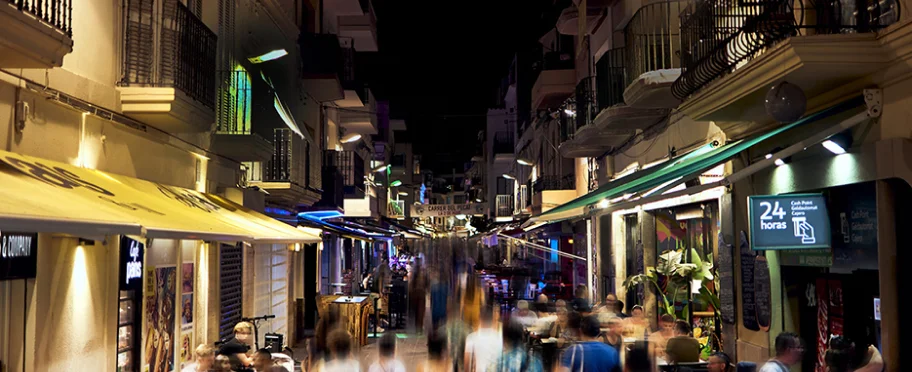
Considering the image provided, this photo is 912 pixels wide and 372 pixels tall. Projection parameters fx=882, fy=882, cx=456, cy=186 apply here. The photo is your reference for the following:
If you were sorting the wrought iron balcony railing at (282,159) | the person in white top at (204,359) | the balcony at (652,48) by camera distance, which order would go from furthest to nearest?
the wrought iron balcony railing at (282,159) < the balcony at (652,48) < the person in white top at (204,359)

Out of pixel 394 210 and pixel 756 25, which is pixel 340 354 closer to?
pixel 756 25

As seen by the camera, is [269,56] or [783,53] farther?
[269,56]

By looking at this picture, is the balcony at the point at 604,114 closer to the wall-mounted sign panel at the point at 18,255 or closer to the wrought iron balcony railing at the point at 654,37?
the wrought iron balcony railing at the point at 654,37

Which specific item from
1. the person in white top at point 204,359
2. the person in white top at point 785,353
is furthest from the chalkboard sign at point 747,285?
the person in white top at point 204,359

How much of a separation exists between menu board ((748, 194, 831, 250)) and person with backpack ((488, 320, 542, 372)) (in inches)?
117

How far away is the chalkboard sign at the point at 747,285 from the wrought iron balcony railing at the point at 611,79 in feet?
17.8

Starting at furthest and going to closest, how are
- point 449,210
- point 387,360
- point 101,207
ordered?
point 449,210, point 387,360, point 101,207

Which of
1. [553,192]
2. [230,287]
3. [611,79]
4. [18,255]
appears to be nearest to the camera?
[18,255]

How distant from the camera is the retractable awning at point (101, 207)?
526 centimetres

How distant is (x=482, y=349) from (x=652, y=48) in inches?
273

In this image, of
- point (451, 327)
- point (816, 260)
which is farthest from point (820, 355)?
point (451, 327)

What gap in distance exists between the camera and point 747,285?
38.8 ft

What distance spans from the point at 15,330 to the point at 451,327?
7288 mm

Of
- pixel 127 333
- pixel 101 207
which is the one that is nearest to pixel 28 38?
pixel 101 207
